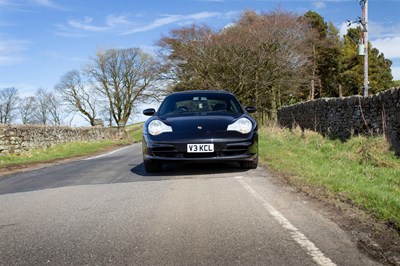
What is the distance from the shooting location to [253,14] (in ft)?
121

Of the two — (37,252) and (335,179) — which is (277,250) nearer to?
(37,252)

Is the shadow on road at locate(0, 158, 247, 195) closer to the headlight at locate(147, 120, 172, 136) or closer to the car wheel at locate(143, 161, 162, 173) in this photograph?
the car wheel at locate(143, 161, 162, 173)

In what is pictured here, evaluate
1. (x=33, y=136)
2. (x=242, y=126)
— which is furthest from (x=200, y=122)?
(x=33, y=136)

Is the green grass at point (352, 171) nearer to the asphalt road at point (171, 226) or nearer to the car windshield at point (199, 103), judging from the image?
the asphalt road at point (171, 226)

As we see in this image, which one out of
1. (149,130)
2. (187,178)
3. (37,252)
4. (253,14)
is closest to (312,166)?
(187,178)

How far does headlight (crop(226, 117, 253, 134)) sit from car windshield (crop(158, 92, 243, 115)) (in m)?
Result: 0.82

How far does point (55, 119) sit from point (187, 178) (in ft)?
186

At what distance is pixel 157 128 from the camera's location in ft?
22.4

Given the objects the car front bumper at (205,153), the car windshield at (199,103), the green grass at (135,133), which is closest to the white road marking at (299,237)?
the car front bumper at (205,153)

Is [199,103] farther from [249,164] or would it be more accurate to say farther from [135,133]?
[135,133]

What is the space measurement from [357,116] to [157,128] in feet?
26.2

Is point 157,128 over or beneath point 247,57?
beneath

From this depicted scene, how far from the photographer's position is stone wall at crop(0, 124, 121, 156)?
1641cm

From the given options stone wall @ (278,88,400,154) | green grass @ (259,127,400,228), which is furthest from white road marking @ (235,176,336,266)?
stone wall @ (278,88,400,154)
